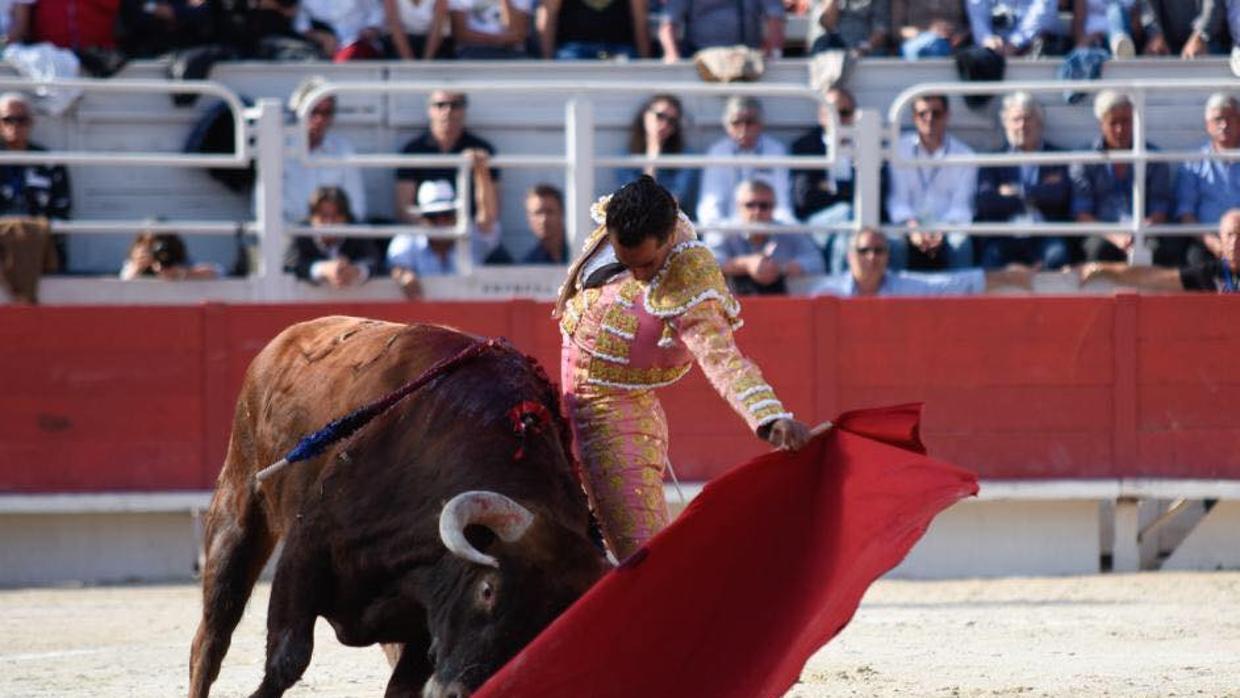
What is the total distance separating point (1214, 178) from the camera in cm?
917

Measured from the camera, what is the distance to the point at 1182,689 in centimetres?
583

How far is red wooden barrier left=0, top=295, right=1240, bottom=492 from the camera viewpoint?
8406 millimetres

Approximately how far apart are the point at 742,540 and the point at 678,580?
183 mm

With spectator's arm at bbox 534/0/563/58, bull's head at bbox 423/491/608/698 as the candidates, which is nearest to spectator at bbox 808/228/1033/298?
spectator's arm at bbox 534/0/563/58

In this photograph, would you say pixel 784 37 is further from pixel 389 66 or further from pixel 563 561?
pixel 563 561

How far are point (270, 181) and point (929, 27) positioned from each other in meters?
3.24

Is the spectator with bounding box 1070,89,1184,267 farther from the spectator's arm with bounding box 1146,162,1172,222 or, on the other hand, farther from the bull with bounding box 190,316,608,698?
the bull with bounding box 190,316,608,698

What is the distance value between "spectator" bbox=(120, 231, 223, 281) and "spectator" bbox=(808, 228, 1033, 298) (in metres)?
2.57

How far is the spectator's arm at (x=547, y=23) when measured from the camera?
987cm

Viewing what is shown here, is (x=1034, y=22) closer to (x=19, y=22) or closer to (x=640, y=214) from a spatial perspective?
(x=19, y=22)

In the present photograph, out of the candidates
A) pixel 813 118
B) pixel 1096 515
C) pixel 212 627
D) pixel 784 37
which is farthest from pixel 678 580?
pixel 784 37

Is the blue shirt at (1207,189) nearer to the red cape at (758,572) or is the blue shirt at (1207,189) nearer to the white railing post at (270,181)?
the white railing post at (270,181)

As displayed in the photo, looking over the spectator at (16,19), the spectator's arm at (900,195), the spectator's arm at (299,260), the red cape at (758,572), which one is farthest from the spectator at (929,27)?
the red cape at (758,572)

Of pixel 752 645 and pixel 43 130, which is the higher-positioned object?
pixel 43 130
